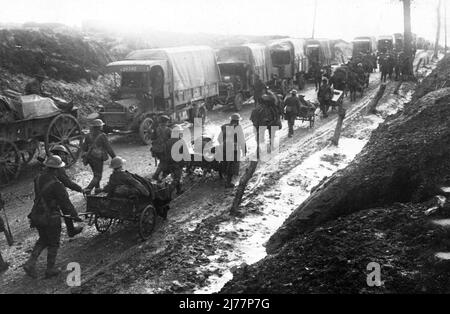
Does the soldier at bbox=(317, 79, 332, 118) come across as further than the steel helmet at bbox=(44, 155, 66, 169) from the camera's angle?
Yes

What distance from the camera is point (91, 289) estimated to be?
19.7 ft

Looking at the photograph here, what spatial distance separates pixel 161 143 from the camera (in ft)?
32.6

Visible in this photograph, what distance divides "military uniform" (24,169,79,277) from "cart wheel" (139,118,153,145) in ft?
24.1

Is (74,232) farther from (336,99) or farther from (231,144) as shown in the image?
(336,99)

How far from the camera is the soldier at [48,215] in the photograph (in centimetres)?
641

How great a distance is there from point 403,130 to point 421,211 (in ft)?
14.9

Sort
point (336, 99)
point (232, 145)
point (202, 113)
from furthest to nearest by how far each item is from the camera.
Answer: point (336, 99) → point (202, 113) → point (232, 145)

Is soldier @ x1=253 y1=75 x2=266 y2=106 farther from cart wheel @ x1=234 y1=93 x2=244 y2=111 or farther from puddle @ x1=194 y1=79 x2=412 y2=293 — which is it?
puddle @ x1=194 y1=79 x2=412 y2=293

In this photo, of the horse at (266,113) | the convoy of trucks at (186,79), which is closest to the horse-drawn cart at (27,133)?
the convoy of trucks at (186,79)

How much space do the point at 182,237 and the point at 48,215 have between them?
2329mm

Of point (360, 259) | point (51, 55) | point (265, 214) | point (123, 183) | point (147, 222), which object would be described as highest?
point (51, 55)

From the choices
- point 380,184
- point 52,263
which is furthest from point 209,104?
point 52,263

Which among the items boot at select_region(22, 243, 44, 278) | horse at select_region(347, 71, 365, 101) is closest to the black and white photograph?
boot at select_region(22, 243, 44, 278)

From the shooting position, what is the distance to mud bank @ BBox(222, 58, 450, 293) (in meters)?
5.00
